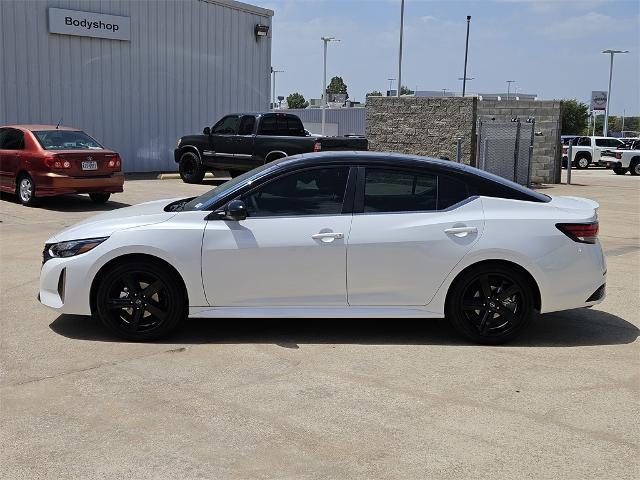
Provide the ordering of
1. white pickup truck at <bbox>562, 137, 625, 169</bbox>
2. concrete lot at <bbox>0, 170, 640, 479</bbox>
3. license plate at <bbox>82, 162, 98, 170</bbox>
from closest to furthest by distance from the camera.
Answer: concrete lot at <bbox>0, 170, 640, 479</bbox>, license plate at <bbox>82, 162, 98, 170</bbox>, white pickup truck at <bbox>562, 137, 625, 169</bbox>

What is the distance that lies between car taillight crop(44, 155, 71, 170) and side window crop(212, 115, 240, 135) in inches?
251

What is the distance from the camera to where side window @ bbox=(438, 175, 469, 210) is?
5867 mm

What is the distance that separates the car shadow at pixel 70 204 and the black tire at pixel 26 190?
0.18 meters

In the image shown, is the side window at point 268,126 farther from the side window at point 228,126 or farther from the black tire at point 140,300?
the black tire at point 140,300

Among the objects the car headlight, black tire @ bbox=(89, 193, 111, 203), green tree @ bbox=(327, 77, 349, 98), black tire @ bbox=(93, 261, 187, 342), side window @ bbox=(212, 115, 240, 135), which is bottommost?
black tire @ bbox=(89, 193, 111, 203)

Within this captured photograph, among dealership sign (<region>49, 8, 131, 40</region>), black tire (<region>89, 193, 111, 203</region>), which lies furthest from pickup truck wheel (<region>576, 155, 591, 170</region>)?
black tire (<region>89, 193, 111, 203</region>)

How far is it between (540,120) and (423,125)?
3626 mm

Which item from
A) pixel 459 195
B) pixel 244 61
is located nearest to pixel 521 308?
pixel 459 195

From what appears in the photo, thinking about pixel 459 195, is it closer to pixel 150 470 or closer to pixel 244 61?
pixel 150 470

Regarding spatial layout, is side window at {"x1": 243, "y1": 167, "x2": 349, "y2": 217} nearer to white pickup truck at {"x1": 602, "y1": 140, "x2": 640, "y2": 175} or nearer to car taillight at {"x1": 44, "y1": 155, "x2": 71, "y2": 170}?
car taillight at {"x1": 44, "y1": 155, "x2": 71, "y2": 170}

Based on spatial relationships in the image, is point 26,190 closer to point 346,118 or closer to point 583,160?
point 583,160

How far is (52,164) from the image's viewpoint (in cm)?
1336

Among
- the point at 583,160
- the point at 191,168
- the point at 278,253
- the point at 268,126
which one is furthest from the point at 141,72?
the point at 583,160

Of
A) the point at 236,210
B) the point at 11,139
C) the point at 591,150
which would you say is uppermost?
the point at 11,139
